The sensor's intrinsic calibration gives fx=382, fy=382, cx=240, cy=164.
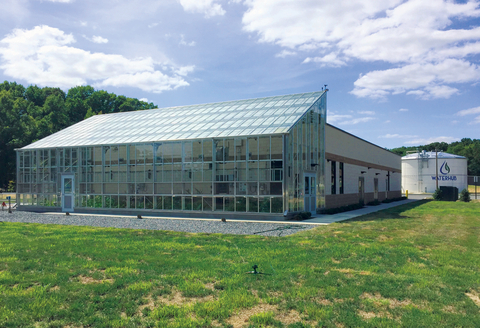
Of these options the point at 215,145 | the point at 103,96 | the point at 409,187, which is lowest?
the point at 409,187

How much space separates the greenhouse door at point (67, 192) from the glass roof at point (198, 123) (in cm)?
246

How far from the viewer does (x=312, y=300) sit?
6387 millimetres

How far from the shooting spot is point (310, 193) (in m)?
23.2

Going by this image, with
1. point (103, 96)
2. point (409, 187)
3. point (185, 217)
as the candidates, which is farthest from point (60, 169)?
point (409, 187)

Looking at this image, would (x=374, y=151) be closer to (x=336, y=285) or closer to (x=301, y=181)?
(x=301, y=181)

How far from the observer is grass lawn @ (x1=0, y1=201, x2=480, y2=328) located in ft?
18.6

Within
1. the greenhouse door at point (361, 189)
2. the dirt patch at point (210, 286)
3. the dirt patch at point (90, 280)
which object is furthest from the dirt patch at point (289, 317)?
the greenhouse door at point (361, 189)

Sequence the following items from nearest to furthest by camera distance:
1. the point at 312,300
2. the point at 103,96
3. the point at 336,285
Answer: the point at 312,300 < the point at 336,285 < the point at 103,96

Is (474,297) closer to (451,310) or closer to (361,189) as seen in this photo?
(451,310)

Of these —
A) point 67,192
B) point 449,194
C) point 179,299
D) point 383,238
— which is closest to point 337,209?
point 383,238

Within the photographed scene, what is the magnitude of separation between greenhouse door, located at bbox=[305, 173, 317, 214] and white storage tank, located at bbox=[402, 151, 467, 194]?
2073 inches

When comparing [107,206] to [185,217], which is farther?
[107,206]

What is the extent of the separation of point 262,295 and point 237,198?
48.8ft

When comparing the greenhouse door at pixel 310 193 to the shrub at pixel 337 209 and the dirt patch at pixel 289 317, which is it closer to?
the shrub at pixel 337 209
